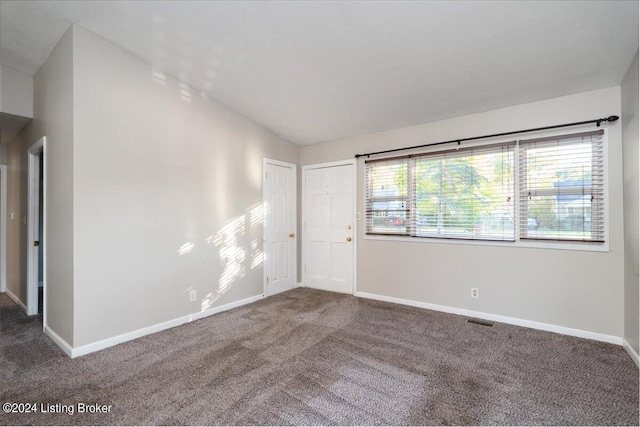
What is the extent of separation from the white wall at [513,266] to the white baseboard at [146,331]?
1.99 m

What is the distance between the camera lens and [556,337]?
3.05 m

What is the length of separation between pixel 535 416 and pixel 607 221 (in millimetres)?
2102

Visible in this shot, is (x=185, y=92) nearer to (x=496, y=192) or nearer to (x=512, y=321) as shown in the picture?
(x=496, y=192)

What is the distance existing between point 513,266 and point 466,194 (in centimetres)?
95

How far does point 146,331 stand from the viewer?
319 centimetres

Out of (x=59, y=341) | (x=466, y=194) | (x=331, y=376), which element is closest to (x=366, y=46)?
(x=466, y=194)

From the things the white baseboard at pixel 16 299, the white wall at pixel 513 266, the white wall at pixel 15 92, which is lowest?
the white baseboard at pixel 16 299

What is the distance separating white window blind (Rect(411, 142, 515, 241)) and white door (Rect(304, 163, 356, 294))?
41.7 inches

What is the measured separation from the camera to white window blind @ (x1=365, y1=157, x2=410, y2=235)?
422 centimetres

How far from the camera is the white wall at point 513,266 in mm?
2926

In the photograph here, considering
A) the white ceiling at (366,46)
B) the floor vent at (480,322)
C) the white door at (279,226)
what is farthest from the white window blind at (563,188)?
the white door at (279,226)

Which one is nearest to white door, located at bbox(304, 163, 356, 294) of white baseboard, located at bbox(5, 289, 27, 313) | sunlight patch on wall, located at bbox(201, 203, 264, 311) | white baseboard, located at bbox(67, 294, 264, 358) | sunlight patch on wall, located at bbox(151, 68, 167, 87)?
sunlight patch on wall, located at bbox(201, 203, 264, 311)

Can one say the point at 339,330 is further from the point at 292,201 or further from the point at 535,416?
the point at 292,201

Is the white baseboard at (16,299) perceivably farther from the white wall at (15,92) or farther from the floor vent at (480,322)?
the floor vent at (480,322)
